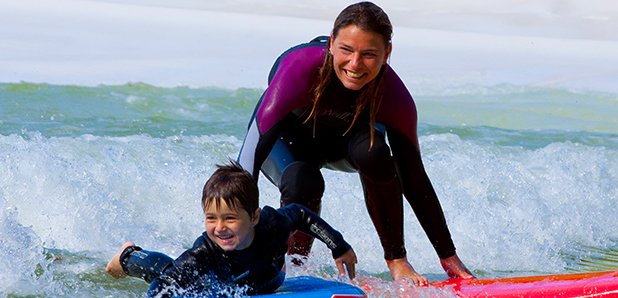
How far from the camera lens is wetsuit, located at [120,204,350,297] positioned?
10.4 ft

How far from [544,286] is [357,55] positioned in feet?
3.15

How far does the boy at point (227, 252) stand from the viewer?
123 inches

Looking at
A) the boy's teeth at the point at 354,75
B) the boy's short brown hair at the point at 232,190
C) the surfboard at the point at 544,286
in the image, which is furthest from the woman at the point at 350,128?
the boy's short brown hair at the point at 232,190

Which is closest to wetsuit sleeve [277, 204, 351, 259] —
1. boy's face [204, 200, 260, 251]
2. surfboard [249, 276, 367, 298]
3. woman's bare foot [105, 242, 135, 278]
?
surfboard [249, 276, 367, 298]

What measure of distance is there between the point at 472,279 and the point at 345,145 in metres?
0.64

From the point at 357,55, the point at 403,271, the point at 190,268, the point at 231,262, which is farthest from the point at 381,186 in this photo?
the point at 190,268

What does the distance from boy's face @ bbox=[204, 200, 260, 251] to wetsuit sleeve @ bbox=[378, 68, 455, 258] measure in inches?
32.8

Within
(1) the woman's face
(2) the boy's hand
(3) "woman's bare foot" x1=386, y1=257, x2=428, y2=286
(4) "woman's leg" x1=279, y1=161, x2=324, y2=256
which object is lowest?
(3) "woman's bare foot" x1=386, y1=257, x2=428, y2=286

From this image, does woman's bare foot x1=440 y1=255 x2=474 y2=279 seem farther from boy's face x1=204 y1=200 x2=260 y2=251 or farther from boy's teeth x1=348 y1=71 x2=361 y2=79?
boy's face x1=204 y1=200 x2=260 y2=251

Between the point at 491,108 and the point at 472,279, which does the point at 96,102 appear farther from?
the point at 472,279

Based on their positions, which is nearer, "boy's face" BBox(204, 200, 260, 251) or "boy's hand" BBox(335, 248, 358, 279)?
"boy's face" BBox(204, 200, 260, 251)

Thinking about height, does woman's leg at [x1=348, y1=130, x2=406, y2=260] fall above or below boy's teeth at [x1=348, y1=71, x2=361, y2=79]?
below

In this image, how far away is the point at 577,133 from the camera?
1052 centimetres

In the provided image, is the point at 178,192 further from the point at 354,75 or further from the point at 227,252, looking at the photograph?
the point at 227,252
